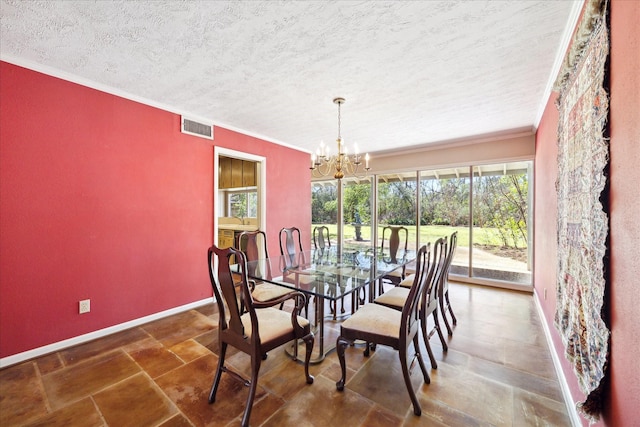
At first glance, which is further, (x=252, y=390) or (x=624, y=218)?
(x=252, y=390)

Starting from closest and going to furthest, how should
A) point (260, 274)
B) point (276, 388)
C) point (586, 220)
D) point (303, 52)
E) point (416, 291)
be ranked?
point (586, 220) → point (416, 291) → point (276, 388) → point (303, 52) → point (260, 274)

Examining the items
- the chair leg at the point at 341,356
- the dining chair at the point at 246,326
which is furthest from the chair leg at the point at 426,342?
the dining chair at the point at 246,326

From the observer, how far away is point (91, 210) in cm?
258

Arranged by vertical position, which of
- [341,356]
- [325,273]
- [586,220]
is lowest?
[341,356]

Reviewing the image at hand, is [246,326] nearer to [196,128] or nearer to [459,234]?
[196,128]

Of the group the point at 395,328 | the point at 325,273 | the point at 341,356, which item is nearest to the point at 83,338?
the point at 325,273

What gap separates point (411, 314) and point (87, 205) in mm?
3070

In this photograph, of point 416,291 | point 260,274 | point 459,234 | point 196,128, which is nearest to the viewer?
point 416,291

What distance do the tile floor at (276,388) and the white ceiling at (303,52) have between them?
2500 millimetres

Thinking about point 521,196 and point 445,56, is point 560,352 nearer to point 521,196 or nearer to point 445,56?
point 445,56

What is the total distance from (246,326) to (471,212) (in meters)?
4.39

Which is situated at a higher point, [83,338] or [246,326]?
[246,326]

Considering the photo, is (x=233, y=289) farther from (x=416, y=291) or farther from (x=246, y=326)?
(x=416, y=291)

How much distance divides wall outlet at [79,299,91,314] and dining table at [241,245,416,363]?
1.56 m
